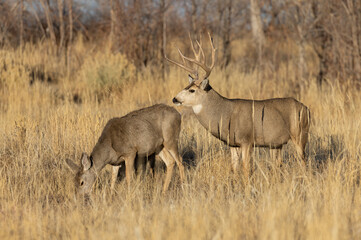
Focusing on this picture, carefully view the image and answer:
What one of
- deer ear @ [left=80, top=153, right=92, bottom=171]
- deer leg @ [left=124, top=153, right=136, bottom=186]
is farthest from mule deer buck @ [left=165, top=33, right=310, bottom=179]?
deer ear @ [left=80, top=153, right=92, bottom=171]

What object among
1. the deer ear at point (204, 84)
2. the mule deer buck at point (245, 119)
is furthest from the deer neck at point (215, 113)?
the deer ear at point (204, 84)

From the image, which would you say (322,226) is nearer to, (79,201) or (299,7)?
(79,201)

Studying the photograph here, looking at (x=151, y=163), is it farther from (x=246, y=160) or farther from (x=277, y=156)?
(x=277, y=156)

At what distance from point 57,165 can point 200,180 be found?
201 cm

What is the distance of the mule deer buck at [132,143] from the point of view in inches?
246

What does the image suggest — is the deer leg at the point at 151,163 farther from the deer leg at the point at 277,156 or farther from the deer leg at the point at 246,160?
the deer leg at the point at 277,156

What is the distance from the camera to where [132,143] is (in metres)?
6.62

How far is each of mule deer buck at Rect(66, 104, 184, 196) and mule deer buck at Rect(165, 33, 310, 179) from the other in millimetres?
413

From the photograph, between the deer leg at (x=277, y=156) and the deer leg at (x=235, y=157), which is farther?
the deer leg at (x=277, y=156)

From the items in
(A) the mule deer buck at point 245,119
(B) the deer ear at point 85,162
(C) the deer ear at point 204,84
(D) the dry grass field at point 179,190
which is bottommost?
(D) the dry grass field at point 179,190

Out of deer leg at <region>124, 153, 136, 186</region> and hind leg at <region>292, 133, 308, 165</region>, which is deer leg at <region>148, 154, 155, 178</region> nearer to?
deer leg at <region>124, 153, 136, 186</region>

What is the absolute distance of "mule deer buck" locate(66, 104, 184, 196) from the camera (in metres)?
6.24

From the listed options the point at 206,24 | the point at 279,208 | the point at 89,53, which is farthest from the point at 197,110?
the point at 206,24

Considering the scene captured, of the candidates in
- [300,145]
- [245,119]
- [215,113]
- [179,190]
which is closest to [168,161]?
[179,190]
